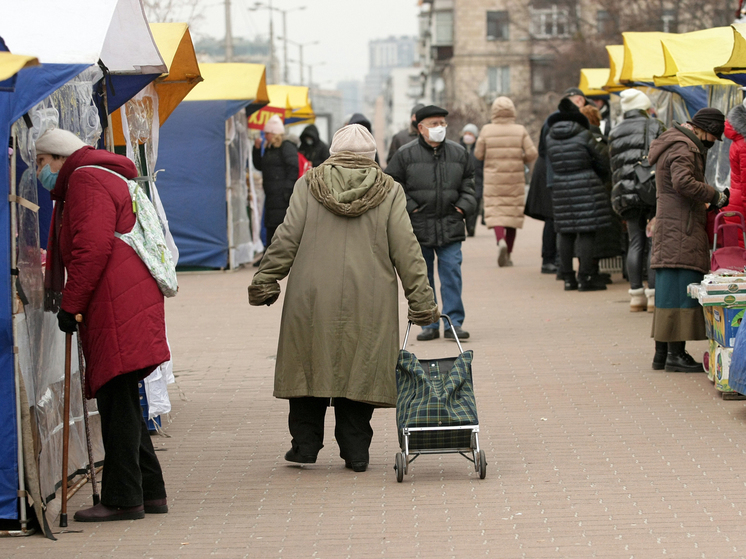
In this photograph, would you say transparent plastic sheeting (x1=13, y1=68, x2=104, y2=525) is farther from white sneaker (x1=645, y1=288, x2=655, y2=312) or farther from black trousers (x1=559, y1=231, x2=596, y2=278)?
black trousers (x1=559, y1=231, x2=596, y2=278)

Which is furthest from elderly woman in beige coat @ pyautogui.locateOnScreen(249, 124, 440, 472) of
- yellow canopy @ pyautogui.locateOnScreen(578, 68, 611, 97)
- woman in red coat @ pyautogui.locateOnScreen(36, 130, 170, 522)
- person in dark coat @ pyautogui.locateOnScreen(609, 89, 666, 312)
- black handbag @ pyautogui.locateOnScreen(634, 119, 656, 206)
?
yellow canopy @ pyautogui.locateOnScreen(578, 68, 611, 97)

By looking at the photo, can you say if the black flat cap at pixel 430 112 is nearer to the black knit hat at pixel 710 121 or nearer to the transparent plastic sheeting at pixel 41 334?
the black knit hat at pixel 710 121

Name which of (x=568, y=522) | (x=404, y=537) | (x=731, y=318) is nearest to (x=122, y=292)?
(x=404, y=537)

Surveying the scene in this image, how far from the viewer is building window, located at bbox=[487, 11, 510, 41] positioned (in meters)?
71.1

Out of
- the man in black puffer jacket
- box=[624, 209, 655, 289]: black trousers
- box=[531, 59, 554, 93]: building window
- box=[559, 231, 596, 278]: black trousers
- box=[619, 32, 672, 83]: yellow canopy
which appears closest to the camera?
the man in black puffer jacket

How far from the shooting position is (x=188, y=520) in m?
5.06

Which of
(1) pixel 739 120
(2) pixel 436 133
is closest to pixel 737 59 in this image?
(1) pixel 739 120

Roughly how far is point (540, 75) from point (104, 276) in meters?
68.5

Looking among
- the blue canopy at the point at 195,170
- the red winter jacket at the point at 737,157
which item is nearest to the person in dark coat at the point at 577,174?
the red winter jacket at the point at 737,157

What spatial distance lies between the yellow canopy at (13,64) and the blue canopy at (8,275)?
1.15m

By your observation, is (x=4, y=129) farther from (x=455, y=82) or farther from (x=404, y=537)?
(x=455, y=82)

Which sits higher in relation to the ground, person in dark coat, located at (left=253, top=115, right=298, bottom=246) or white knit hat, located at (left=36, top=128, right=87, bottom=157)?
white knit hat, located at (left=36, top=128, right=87, bottom=157)

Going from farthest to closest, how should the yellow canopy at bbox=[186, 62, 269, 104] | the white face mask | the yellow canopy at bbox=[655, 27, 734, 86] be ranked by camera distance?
the yellow canopy at bbox=[186, 62, 269, 104], the white face mask, the yellow canopy at bbox=[655, 27, 734, 86]

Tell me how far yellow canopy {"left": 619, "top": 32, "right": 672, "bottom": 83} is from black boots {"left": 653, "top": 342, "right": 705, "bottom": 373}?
4627mm
